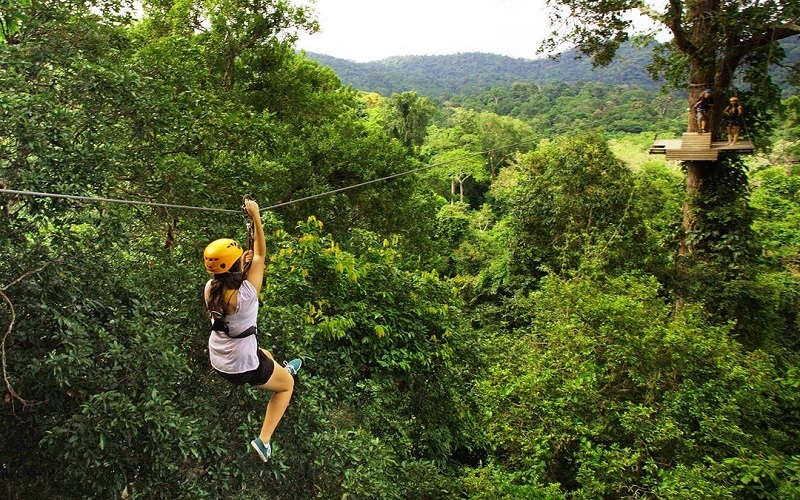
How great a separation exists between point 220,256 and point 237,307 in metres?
0.31

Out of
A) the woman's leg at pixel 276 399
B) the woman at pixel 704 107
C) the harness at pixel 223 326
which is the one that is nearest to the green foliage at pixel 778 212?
the woman at pixel 704 107

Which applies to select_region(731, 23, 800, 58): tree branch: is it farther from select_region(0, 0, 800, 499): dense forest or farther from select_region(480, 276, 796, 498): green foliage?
select_region(480, 276, 796, 498): green foliage

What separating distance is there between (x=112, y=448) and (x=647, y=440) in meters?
4.30

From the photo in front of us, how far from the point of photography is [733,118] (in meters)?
9.16

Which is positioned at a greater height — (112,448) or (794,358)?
(112,448)

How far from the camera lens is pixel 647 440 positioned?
16.9ft

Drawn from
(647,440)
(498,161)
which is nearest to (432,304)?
(647,440)

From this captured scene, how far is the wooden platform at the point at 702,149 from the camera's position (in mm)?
8984

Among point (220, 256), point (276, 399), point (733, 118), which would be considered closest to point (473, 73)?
point (733, 118)

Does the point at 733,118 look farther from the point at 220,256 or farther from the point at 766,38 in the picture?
the point at 220,256

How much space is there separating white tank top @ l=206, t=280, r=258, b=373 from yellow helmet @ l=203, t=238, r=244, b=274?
0.17 m

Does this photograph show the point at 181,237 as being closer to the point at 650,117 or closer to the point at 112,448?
the point at 112,448

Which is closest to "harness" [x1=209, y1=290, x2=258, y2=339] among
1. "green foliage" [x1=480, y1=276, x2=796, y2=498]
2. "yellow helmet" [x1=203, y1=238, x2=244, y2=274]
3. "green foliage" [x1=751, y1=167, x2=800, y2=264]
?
"yellow helmet" [x1=203, y1=238, x2=244, y2=274]

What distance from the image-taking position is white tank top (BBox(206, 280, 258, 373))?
2936mm
